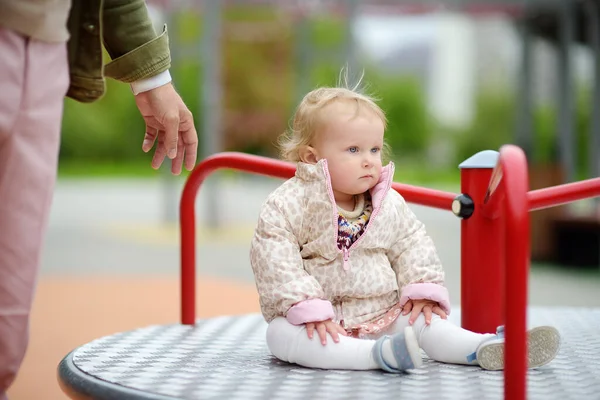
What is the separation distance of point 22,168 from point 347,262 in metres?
0.72

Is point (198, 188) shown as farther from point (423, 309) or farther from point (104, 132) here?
point (104, 132)

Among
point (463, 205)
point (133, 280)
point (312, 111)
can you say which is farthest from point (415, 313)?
point (133, 280)

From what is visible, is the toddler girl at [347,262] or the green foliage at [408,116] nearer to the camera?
the toddler girl at [347,262]

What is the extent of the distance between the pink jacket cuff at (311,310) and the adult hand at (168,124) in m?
0.33

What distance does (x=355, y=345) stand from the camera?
173cm

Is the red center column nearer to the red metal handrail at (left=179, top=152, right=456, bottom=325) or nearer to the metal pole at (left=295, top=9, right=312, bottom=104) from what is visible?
the red metal handrail at (left=179, top=152, right=456, bottom=325)

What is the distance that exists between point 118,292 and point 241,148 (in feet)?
57.6

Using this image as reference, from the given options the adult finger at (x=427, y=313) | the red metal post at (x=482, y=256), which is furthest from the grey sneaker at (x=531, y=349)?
the red metal post at (x=482, y=256)

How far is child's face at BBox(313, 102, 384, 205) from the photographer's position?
182cm

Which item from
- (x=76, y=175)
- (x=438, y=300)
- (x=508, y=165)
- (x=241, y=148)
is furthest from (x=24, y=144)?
(x=76, y=175)

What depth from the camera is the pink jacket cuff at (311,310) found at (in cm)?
170

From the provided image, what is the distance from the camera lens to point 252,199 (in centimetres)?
1473

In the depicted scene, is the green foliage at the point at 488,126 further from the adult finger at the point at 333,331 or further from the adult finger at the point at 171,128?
the adult finger at the point at 171,128

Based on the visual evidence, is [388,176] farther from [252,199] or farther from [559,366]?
[252,199]
